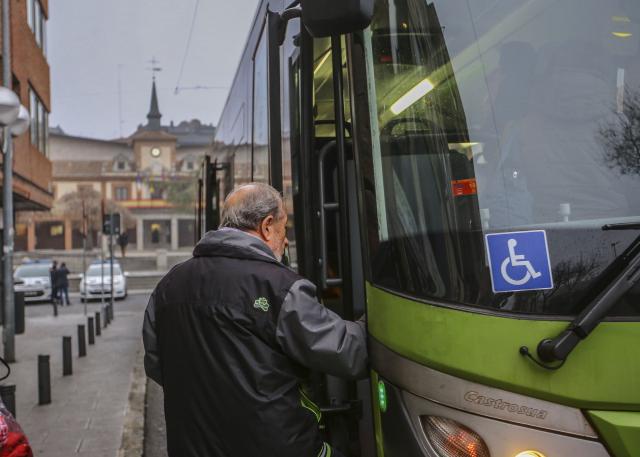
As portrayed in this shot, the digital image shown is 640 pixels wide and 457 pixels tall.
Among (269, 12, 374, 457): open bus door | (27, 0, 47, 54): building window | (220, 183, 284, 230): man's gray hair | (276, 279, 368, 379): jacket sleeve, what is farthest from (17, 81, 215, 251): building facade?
(276, 279, 368, 379): jacket sleeve

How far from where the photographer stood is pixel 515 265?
2.19 metres

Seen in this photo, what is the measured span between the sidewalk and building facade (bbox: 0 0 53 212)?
509 cm

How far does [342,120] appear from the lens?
9.28 ft

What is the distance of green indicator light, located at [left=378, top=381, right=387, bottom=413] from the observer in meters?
2.59

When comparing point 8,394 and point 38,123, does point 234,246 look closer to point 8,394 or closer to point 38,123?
point 8,394

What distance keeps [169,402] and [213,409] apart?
260 millimetres

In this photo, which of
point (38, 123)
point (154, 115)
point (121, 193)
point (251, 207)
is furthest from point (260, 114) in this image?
point (154, 115)

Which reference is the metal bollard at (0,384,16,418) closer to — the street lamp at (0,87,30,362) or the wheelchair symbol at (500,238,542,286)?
the wheelchair symbol at (500,238,542,286)

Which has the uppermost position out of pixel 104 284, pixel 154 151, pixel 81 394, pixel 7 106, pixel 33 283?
pixel 154 151

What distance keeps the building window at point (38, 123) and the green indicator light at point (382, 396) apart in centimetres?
2051

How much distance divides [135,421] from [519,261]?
609cm

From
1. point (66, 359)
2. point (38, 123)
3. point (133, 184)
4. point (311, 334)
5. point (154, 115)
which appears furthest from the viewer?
point (154, 115)

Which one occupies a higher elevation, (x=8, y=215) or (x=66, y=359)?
(x=8, y=215)

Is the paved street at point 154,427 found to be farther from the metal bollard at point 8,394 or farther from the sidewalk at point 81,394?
the metal bollard at point 8,394
